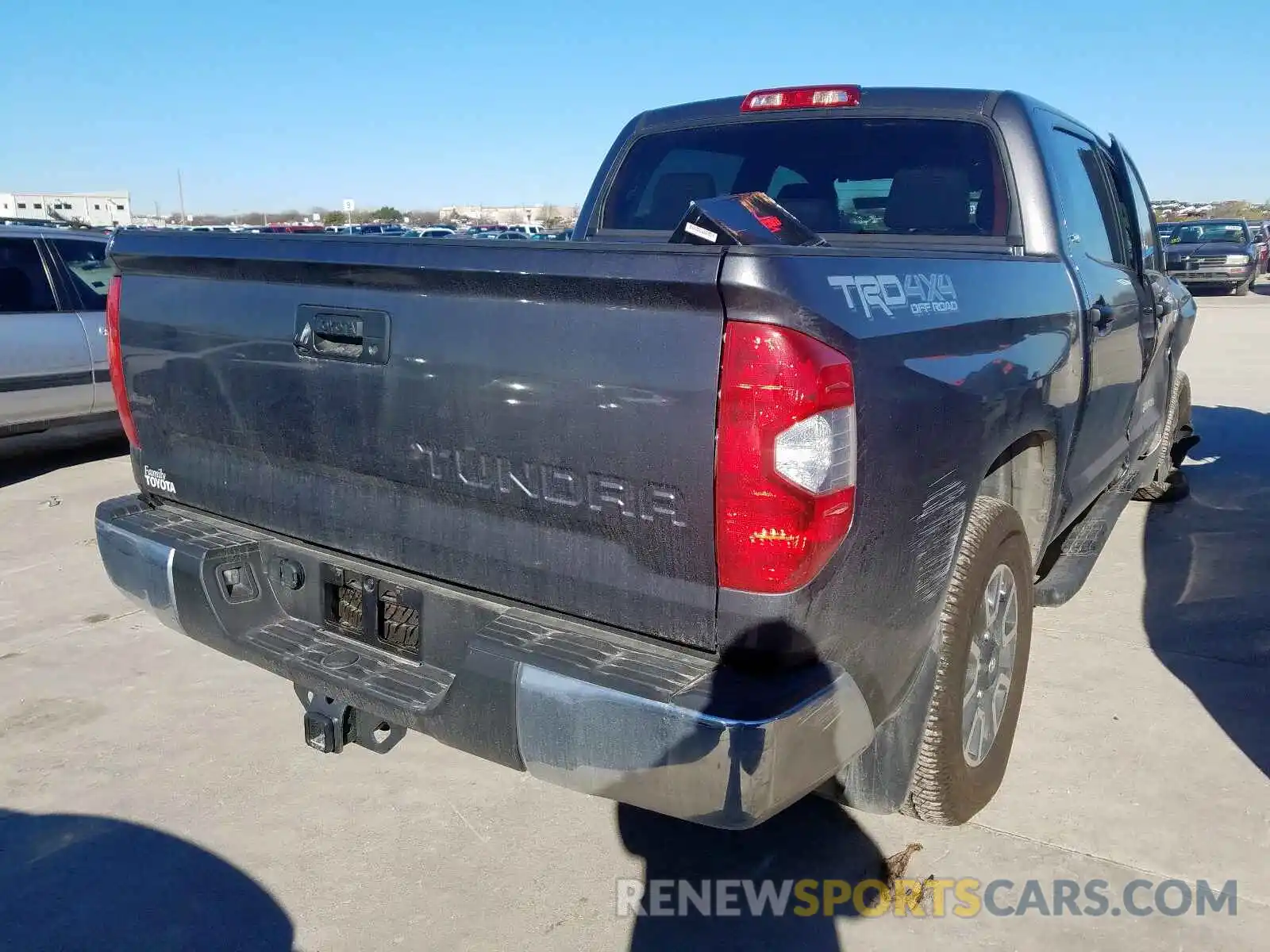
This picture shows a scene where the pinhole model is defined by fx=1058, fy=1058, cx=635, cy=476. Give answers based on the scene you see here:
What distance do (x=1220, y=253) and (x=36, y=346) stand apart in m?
24.2

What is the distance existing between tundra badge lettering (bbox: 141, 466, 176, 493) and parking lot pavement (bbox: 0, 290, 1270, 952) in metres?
0.92

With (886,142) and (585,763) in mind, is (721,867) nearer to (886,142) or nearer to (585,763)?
(585,763)

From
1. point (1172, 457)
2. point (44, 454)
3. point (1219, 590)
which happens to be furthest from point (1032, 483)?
point (44, 454)

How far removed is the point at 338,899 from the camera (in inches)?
107

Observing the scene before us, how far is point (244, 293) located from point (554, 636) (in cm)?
126

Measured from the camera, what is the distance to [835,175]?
3926 mm

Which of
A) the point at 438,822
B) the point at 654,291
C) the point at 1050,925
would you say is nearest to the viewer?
the point at 654,291

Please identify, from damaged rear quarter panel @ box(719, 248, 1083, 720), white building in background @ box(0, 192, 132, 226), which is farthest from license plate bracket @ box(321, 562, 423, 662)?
white building in background @ box(0, 192, 132, 226)

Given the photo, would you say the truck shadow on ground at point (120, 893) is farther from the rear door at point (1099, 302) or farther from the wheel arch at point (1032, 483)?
the rear door at point (1099, 302)

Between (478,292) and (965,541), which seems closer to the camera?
(478,292)

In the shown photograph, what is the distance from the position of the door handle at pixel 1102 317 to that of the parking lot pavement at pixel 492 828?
134 centimetres

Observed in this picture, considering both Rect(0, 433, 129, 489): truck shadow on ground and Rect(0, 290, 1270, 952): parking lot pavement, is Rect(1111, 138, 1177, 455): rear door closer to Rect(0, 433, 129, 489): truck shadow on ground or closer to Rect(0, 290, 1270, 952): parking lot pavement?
Rect(0, 290, 1270, 952): parking lot pavement

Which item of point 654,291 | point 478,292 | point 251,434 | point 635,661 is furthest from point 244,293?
point 635,661

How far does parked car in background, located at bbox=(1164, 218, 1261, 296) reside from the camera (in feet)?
78.2
